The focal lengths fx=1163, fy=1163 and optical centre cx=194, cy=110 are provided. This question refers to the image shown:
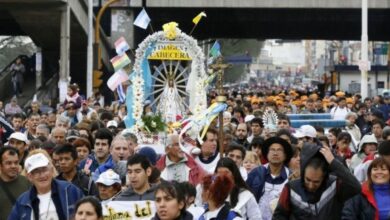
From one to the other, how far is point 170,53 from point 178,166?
10725mm

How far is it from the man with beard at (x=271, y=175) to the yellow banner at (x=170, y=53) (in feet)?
38.5

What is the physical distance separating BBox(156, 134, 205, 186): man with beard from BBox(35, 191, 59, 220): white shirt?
3.11 meters

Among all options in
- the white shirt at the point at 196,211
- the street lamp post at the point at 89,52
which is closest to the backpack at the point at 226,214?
the white shirt at the point at 196,211

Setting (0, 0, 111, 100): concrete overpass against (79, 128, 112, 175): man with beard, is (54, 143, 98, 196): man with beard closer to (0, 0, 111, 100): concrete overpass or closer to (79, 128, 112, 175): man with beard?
(79, 128, 112, 175): man with beard

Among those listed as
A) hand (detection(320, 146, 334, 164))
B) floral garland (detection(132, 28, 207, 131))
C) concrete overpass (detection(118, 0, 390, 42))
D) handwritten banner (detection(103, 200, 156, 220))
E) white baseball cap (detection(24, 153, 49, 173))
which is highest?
concrete overpass (detection(118, 0, 390, 42))

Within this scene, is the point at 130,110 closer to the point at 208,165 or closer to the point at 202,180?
the point at 208,165

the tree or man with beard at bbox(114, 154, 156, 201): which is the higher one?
the tree

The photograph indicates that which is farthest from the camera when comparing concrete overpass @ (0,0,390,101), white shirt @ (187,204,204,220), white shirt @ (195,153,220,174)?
concrete overpass @ (0,0,390,101)

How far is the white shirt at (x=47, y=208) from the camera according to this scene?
9703mm

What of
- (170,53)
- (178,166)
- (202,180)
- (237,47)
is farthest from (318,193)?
(237,47)

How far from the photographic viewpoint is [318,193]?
8.90m

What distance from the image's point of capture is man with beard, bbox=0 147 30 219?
10.9 metres

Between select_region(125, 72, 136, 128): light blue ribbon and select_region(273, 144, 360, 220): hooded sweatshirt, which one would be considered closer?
select_region(273, 144, 360, 220): hooded sweatshirt

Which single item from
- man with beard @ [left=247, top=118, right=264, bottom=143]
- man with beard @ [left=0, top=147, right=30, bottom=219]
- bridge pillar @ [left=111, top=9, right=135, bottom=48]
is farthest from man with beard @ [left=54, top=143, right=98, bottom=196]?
bridge pillar @ [left=111, top=9, right=135, bottom=48]
